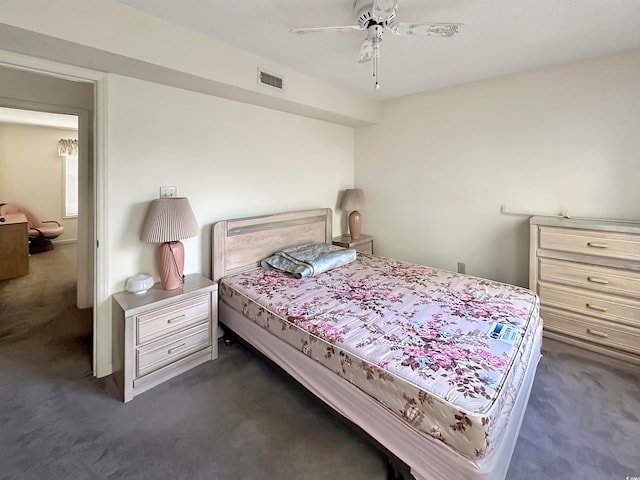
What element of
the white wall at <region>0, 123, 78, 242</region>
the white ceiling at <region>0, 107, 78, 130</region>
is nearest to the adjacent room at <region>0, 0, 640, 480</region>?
the white ceiling at <region>0, 107, 78, 130</region>

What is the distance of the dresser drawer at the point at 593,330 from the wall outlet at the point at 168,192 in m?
3.34

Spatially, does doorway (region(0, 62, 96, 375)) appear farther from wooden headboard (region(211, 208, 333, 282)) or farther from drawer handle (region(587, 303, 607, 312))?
drawer handle (region(587, 303, 607, 312))

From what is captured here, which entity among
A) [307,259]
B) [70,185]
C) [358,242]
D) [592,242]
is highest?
[70,185]

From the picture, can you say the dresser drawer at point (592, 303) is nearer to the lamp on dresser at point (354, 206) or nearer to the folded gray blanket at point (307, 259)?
the folded gray blanket at point (307, 259)

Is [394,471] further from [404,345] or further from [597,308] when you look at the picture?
[597,308]

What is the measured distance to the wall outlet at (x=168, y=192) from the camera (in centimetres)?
243

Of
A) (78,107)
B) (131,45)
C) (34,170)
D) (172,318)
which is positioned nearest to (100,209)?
(172,318)

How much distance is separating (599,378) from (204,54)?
147 inches

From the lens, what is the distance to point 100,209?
2152mm

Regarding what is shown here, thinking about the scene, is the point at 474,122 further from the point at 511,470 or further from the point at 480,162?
the point at 511,470

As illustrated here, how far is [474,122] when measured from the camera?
3.16 metres

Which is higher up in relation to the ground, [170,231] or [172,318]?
[170,231]

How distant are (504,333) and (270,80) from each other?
2.58m

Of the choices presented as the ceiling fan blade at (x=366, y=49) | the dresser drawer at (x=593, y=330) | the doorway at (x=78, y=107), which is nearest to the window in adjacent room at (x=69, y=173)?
the doorway at (x=78, y=107)
